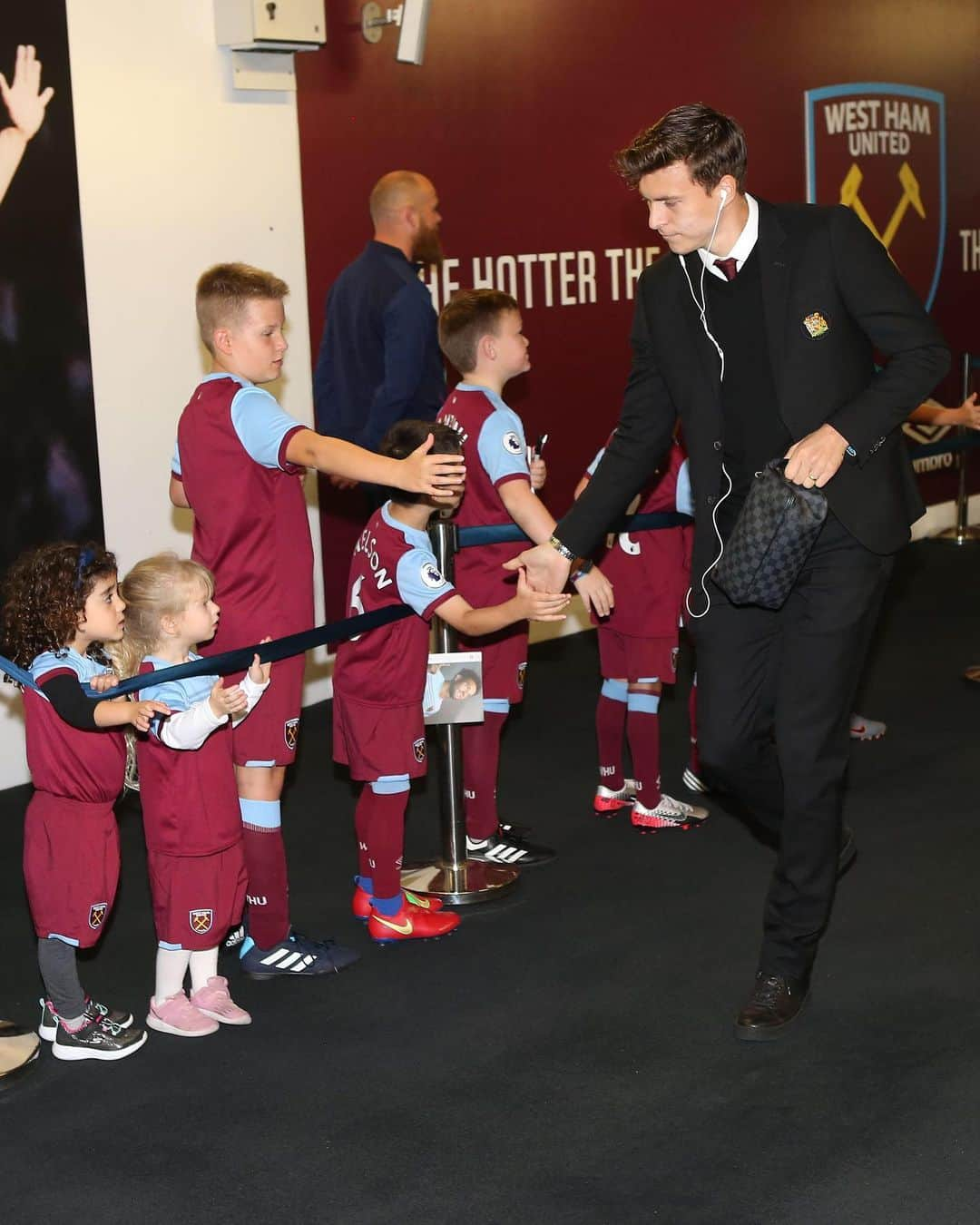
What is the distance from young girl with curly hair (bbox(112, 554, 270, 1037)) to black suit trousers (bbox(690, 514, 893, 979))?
0.94 m

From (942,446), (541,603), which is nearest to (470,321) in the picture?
(541,603)

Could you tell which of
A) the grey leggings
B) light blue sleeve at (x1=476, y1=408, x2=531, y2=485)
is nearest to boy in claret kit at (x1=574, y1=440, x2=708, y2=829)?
light blue sleeve at (x1=476, y1=408, x2=531, y2=485)

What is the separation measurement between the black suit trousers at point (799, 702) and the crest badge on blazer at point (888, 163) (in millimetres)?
6091

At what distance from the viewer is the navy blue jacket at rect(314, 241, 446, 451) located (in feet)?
18.1

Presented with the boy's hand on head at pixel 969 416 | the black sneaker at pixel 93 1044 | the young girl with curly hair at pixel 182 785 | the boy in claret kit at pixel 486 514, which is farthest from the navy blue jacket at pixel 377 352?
the black sneaker at pixel 93 1044

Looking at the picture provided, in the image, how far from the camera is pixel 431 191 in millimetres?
5738

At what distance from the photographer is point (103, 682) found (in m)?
3.26

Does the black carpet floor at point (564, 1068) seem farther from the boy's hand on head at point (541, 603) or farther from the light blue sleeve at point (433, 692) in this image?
the boy's hand on head at point (541, 603)

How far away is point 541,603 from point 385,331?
2.39 meters

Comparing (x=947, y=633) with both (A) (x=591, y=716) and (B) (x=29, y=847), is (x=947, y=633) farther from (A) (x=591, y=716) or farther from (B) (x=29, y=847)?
(B) (x=29, y=847)

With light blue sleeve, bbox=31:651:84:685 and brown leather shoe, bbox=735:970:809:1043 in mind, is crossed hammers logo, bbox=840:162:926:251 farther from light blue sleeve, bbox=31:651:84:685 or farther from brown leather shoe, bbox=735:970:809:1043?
light blue sleeve, bbox=31:651:84:685

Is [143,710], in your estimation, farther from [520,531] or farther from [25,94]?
[25,94]

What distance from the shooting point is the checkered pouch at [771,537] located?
9.84 feet

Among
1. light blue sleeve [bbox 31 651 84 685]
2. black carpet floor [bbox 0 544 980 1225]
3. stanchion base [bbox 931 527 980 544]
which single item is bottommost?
black carpet floor [bbox 0 544 980 1225]
